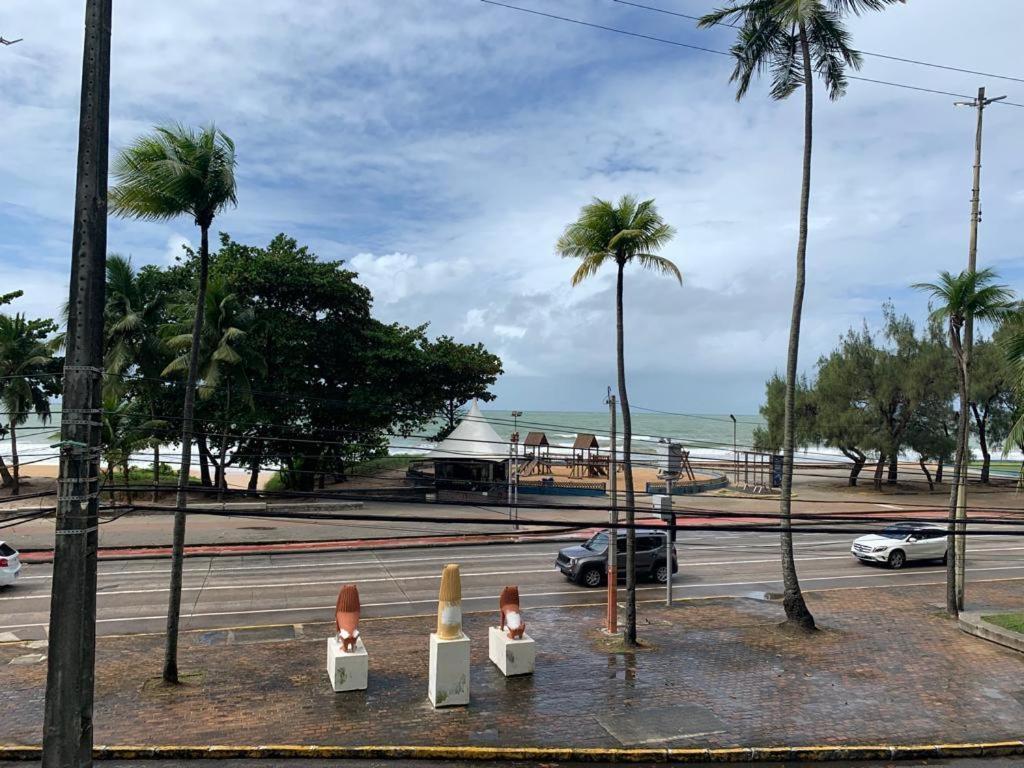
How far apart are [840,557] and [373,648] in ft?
64.5

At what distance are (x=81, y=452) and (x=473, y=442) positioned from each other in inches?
1442

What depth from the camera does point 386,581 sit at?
76.2ft

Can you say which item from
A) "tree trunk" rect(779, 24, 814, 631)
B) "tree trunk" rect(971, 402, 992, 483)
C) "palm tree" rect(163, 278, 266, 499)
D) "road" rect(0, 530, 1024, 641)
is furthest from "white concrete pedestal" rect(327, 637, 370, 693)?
"tree trunk" rect(971, 402, 992, 483)

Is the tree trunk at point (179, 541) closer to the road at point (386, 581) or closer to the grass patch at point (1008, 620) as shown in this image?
the road at point (386, 581)

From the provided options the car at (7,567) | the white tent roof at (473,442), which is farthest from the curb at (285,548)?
the white tent roof at (473,442)

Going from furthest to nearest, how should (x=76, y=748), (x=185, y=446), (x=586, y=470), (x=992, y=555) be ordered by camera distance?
(x=586, y=470) < (x=992, y=555) < (x=185, y=446) < (x=76, y=748)

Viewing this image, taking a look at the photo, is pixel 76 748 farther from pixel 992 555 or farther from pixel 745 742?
pixel 992 555

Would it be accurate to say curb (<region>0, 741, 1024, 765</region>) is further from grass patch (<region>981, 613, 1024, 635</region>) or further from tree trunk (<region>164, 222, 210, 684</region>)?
grass patch (<region>981, 613, 1024, 635</region>)

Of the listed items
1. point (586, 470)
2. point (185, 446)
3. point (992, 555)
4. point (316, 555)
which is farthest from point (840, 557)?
point (586, 470)

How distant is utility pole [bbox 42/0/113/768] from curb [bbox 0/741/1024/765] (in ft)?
13.4

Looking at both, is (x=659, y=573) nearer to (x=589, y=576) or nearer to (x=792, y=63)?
(x=589, y=576)

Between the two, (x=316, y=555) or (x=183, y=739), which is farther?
(x=316, y=555)

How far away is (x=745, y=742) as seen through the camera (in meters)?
11.8

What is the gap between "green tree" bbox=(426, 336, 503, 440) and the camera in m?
43.1
